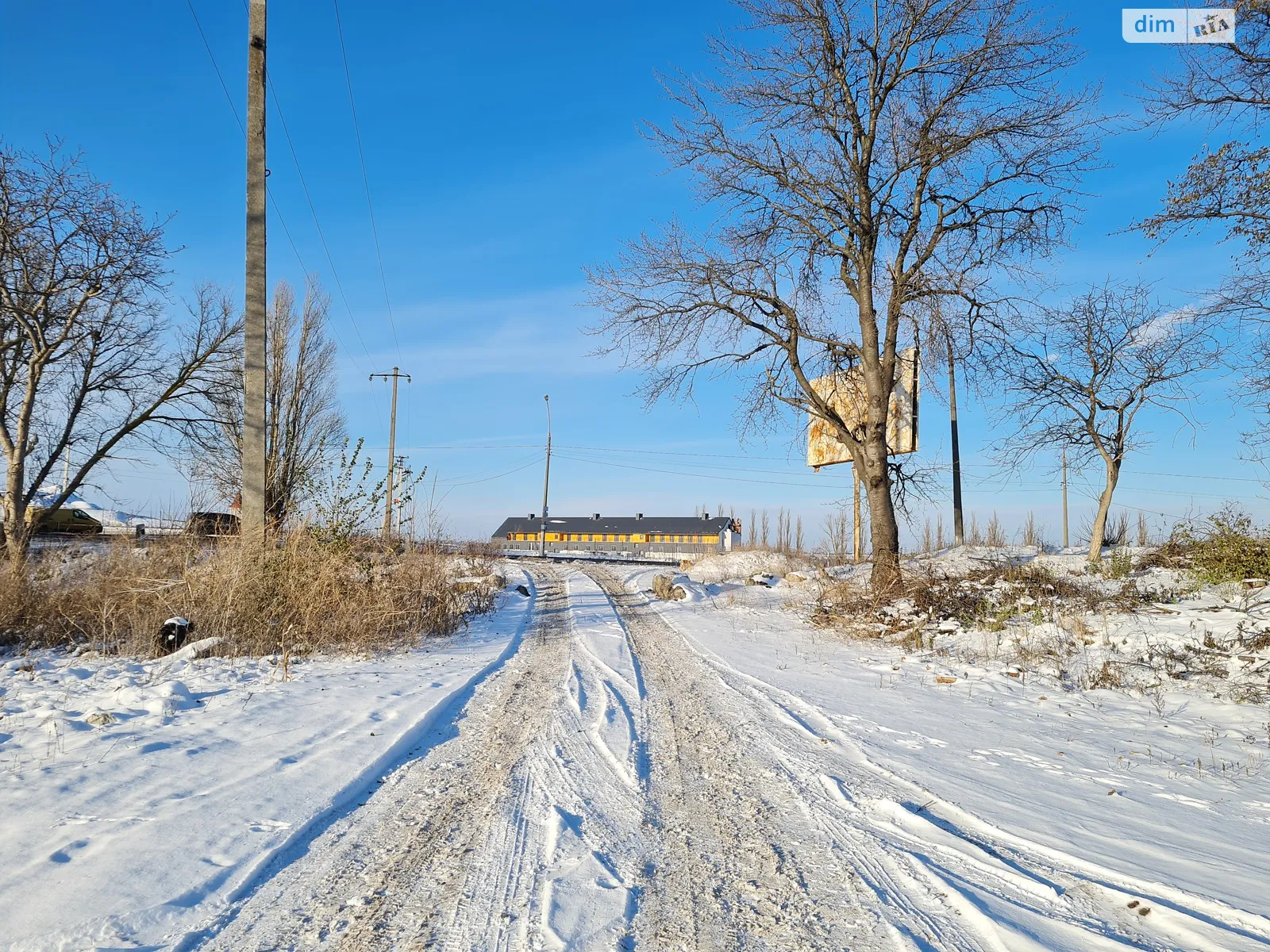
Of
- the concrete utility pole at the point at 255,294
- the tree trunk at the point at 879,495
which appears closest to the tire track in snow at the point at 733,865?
the concrete utility pole at the point at 255,294

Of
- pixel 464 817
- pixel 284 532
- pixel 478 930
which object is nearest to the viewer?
pixel 478 930

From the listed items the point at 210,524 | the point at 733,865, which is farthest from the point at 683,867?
the point at 210,524

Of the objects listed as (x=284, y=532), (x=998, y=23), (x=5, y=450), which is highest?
(x=998, y=23)

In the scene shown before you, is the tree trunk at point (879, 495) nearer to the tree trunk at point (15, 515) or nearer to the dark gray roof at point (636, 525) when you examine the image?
the tree trunk at point (15, 515)

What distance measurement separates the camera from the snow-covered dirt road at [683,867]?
2395 millimetres

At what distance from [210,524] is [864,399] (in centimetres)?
1150

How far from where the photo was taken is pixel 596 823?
3.34 meters

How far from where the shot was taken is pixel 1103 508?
16.0m

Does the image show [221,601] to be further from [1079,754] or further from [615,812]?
[1079,754]

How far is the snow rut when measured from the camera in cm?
236

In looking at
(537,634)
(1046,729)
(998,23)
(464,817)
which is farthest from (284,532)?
(998,23)

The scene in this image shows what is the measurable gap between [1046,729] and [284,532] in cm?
836

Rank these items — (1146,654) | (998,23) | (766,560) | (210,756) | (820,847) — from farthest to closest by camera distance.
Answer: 1. (766,560)
2. (998,23)
3. (1146,654)
4. (210,756)
5. (820,847)

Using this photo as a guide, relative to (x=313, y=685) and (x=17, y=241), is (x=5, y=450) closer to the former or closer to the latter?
(x=17, y=241)
